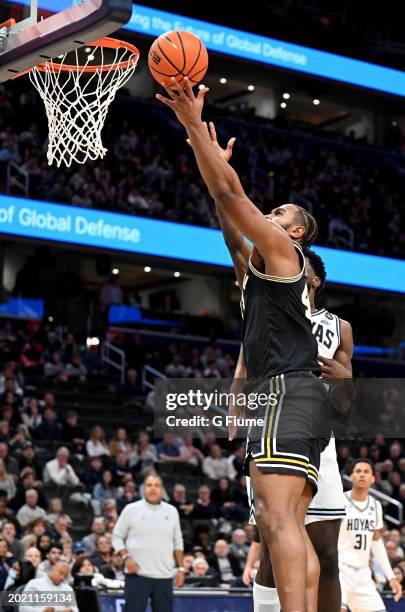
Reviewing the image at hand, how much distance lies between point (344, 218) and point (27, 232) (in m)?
10.7

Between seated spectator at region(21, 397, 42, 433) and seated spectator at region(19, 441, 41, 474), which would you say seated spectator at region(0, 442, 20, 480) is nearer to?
seated spectator at region(19, 441, 41, 474)

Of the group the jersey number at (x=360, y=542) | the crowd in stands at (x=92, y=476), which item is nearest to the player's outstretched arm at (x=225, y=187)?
the jersey number at (x=360, y=542)

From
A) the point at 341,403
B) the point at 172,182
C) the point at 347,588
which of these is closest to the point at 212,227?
the point at 172,182

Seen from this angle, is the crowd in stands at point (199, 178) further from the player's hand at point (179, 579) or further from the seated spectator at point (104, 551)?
the player's hand at point (179, 579)

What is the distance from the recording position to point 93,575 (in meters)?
11.7

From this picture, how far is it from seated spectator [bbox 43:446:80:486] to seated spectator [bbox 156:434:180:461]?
7.79 feet

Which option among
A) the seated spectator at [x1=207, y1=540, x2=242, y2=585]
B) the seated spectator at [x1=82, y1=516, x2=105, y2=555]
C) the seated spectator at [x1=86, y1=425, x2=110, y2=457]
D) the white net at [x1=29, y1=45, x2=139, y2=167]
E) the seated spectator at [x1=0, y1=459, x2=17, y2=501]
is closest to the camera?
the white net at [x1=29, y1=45, x2=139, y2=167]

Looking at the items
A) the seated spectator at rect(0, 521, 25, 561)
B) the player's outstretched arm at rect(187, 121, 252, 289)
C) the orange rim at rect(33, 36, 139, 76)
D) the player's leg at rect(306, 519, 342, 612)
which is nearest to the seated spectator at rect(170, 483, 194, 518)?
the seated spectator at rect(0, 521, 25, 561)

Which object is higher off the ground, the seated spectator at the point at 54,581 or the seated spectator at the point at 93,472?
the seated spectator at the point at 93,472

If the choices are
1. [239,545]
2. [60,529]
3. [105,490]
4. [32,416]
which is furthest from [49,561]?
[32,416]

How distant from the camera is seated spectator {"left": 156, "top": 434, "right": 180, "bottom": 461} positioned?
18734 mm

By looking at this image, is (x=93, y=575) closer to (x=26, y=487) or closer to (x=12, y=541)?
(x=12, y=541)

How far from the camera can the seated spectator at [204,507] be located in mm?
16906

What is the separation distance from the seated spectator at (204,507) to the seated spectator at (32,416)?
2.93 meters
